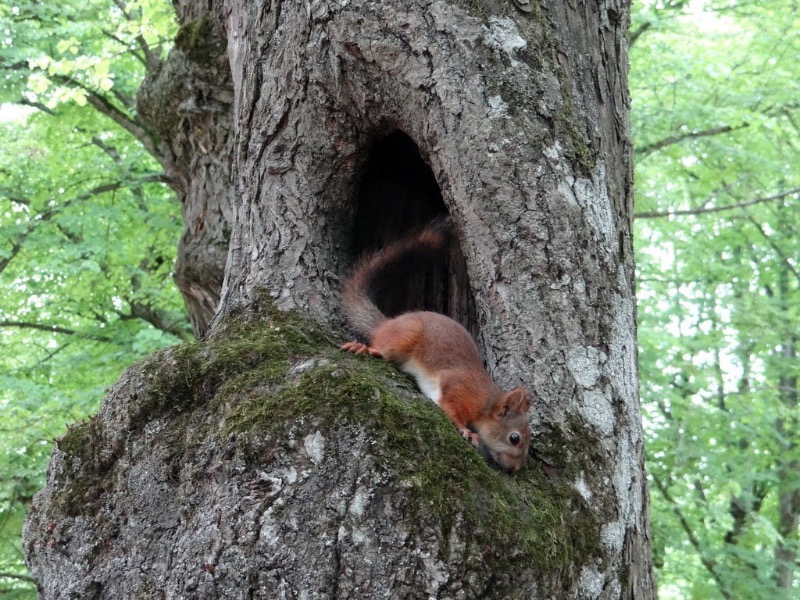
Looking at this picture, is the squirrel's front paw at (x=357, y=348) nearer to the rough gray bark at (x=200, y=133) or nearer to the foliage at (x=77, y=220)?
the rough gray bark at (x=200, y=133)

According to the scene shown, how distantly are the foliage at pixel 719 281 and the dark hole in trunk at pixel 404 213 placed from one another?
5.32 meters

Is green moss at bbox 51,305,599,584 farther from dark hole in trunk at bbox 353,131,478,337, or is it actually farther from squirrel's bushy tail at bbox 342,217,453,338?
dark hole in trunk at bbox 353,131,478,337

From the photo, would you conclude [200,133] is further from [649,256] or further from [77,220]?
[649,256]

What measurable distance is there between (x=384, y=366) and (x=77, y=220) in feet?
22.7

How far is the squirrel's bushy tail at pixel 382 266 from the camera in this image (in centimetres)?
325

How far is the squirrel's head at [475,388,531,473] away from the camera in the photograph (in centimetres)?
262

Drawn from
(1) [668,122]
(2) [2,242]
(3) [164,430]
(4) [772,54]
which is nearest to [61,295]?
(2) [2,242]

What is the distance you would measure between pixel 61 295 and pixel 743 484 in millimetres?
8325

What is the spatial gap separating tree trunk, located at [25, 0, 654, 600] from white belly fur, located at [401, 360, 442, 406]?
342 mm

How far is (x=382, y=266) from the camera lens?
3404mm

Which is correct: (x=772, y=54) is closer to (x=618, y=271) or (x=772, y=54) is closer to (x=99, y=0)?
(x=618, y=271)

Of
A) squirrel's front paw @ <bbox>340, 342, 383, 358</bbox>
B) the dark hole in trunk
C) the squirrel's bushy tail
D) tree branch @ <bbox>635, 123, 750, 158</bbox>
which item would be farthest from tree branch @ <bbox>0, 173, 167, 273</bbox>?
squirrel's front paw @ <bbox>340, 342, 383, 358</bbox>

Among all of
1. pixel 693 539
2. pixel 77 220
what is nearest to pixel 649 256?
pixel 693 539

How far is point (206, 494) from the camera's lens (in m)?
2.35
